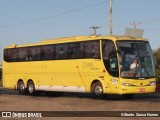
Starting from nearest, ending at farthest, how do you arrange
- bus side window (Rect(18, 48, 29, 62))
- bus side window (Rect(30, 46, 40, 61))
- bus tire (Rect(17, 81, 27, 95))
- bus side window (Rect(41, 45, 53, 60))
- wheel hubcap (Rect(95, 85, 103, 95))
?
wheel hubcap (Rect(95, 85, 103, 95)) → bus side window (Rect(41, 45, 53, 60)) → bus side window (Rect(30, 46, 40, 61)) → bus side window (Rect(18, 48, 29, 62)) → bus tire (Rect(17, 81, 27, 95))

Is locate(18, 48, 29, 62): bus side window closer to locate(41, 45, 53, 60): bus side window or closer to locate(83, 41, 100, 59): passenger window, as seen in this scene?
locate(41, 45, 53, 60): bus side window

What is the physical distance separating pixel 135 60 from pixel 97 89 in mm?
2660

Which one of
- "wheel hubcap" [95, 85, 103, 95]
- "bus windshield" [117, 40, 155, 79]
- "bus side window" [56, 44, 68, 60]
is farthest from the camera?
"bus side window" [56, 44, 68, 60]

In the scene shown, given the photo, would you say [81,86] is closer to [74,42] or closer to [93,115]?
[74,42]

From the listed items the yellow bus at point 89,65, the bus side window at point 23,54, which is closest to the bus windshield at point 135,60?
the yellow bus at point 89,65

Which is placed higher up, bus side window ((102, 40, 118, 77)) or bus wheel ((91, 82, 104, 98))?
bus side window ((102, 40, 118, 77))

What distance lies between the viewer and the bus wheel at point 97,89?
26562 millimetres

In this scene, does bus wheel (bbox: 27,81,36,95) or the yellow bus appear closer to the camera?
the yellow bus

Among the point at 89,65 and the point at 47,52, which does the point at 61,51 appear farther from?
the point at 89,65

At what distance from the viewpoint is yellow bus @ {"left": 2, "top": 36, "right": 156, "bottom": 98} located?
25.5 m

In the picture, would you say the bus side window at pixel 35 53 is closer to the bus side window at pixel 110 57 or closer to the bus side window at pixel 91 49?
the bus side window at pixel 91 49

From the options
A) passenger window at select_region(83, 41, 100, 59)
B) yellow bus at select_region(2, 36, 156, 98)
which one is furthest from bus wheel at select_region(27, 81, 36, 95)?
passenger window at select_region(83, 41, 100, 59)

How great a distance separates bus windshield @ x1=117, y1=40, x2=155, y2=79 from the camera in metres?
25.5

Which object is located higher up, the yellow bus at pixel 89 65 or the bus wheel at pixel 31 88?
the yellow bus at pixel 89 65
